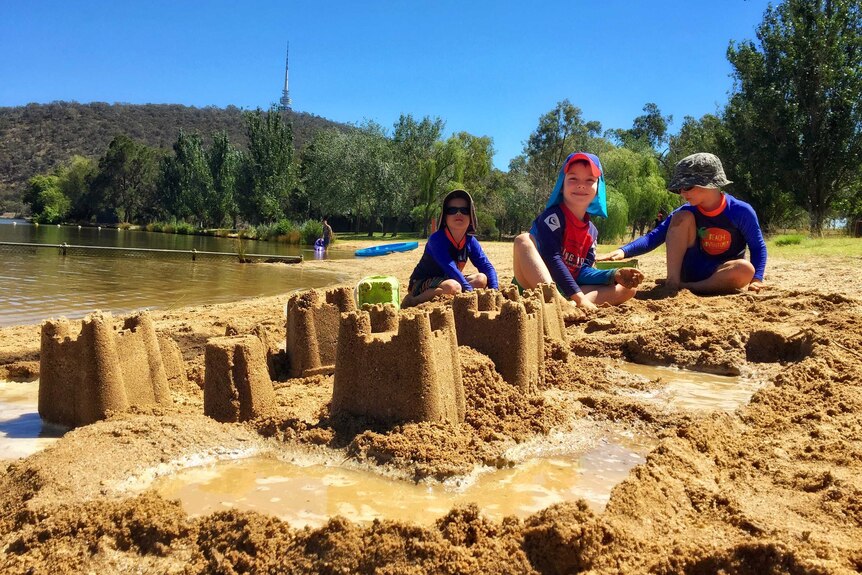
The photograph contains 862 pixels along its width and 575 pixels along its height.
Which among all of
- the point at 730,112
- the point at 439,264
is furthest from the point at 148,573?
the point at 730,112

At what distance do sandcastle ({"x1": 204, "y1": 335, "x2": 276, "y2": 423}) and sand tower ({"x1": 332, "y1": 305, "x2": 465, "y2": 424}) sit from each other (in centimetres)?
43

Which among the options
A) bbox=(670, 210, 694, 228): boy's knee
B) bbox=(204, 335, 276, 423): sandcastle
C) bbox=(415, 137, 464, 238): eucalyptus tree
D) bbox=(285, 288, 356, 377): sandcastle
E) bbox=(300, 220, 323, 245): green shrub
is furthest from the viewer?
bbox=(415, 137, 464, 238): eucalyptus tree

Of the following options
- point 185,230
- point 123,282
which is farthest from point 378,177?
point 123,282

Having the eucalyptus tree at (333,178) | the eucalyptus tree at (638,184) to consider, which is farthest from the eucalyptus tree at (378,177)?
the eucalyptus tree at (638,184)

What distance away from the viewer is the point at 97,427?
309 cm

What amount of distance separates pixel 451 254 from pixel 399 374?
10.4 feet

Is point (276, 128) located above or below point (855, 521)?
above

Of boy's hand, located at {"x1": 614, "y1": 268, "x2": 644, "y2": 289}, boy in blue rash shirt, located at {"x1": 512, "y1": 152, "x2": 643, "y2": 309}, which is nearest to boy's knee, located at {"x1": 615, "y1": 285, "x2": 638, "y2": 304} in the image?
boy in blue rash shirt, located at {"x1": 512, "y1": 152, "x2": 643, "y2": 309}

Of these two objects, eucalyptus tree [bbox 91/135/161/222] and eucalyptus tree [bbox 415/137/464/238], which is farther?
eucalyptus tree [bbox 91/135/161/222]

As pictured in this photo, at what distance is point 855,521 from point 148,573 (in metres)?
2.24

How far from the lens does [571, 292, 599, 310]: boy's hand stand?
6.02m

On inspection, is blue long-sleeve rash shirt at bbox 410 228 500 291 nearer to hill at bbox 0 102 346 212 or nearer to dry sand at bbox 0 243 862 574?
dry sand at bbox 0 243 862 574

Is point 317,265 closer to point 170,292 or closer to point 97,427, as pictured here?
point 170,292

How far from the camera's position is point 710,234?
6355 mm
